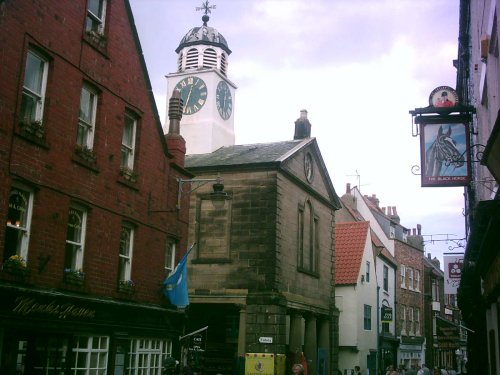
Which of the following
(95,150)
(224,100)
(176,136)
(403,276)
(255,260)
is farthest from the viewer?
(403,276)

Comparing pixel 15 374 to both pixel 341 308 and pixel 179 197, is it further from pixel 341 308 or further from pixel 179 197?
pixel 341 308

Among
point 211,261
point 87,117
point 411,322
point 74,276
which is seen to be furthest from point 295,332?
point 411,322

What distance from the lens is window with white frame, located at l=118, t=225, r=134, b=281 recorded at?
713 inches

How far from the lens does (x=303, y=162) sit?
31.7 m

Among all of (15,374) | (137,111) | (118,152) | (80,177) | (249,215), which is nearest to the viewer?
(15,374)

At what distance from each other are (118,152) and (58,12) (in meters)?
4.08

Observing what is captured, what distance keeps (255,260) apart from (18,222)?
48.9ft

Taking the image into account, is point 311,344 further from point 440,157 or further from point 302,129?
point 440,157

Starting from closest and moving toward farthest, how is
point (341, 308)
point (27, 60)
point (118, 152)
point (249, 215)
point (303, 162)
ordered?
point (27, 60)
point (118, 152)
point (249, 215)
point (303, 162)
point (341, 308)

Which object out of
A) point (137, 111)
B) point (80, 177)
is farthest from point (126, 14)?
point (80, 177)

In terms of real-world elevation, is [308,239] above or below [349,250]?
below

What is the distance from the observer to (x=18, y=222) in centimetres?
1399

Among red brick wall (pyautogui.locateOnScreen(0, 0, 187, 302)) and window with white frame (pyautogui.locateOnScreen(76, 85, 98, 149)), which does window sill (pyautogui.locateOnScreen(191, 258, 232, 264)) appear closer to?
red brick wall (pyautogui.locateOnScreen(0, 0, 187, 302))

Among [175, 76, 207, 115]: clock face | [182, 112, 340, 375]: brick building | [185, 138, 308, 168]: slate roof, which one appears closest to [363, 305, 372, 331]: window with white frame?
[182, 112, 340, 375]: brick building
